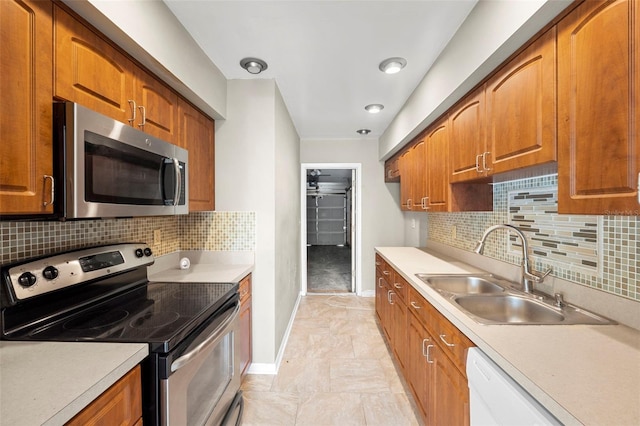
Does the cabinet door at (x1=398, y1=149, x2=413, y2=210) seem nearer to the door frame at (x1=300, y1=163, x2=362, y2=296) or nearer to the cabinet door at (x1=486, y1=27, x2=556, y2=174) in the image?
the door frame at (x1=300, y1=163, x2=362, y2=296)

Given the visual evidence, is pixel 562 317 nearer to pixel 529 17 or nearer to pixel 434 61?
pixel 529 17

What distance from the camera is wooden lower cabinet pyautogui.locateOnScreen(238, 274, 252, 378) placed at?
79.0 inches

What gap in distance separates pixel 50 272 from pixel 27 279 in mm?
87

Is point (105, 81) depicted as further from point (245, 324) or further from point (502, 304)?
point (502, 304)

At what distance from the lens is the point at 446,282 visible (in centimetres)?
192

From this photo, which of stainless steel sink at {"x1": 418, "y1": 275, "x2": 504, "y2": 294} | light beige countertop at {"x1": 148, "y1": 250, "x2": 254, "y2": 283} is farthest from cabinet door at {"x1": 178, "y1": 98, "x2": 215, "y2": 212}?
stainless steel sink at {"x1": 418, "y1": 275, "x2": 504, "y2": 294}

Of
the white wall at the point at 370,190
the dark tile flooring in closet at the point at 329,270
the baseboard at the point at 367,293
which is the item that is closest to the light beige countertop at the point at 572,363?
the white wall at the point at 370,190

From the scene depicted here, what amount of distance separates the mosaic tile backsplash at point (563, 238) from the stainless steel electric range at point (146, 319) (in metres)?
1.76

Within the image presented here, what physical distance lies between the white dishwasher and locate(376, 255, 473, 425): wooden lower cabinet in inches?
3.7

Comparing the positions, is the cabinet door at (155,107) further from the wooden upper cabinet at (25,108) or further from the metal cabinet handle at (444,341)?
the metal cabinet handle at (444,341)

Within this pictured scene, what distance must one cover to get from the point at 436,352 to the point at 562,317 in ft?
1.89

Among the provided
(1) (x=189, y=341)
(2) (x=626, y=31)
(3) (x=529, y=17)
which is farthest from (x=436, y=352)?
(3) (x=529, y=17)

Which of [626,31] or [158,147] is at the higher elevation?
[626,31]

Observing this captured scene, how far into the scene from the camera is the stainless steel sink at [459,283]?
6.00ft
